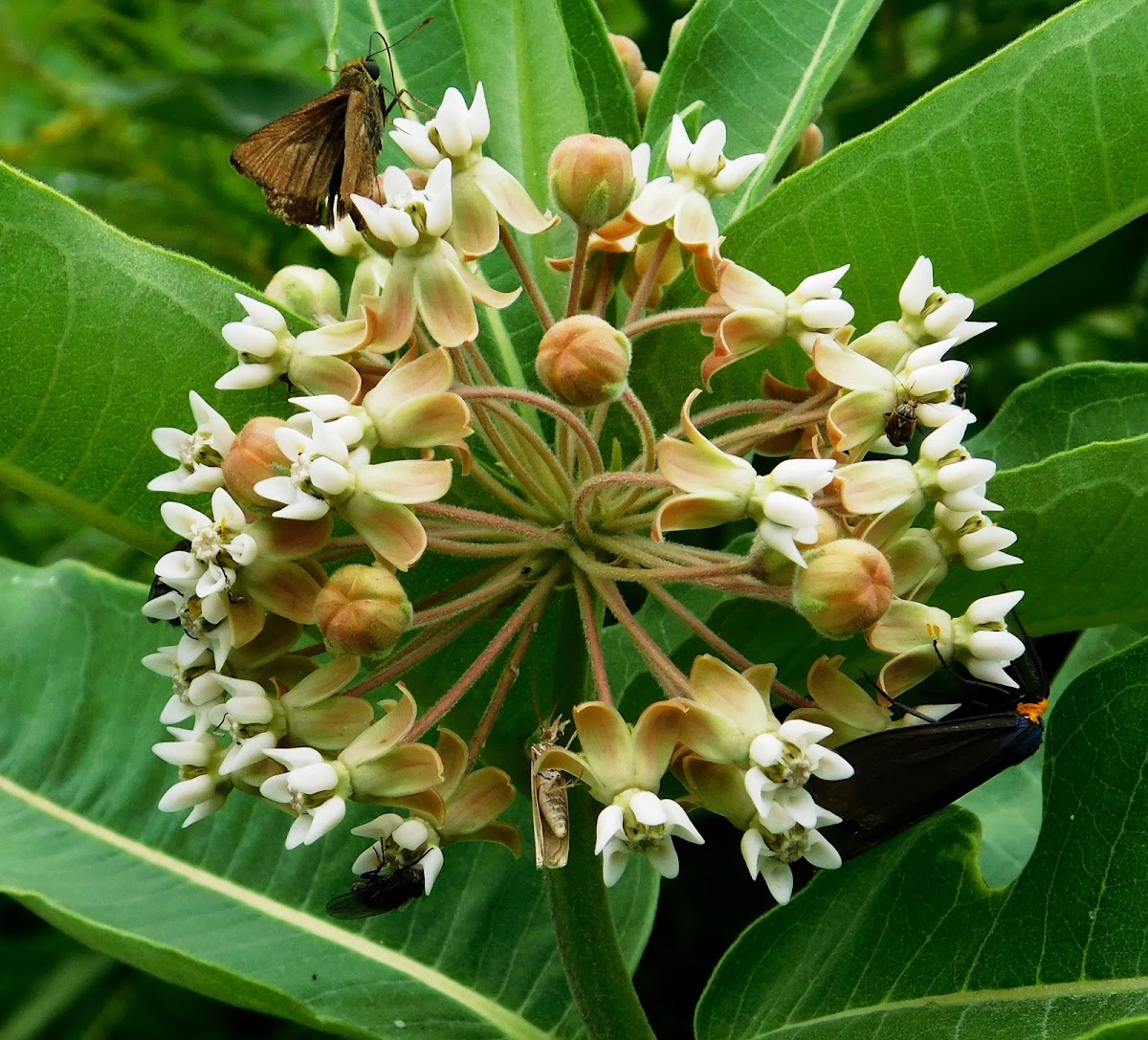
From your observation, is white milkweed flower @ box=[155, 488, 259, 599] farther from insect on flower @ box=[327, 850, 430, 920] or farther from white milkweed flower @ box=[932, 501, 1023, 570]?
white milkweed flower @ box=[932, 501, 1023, 570]

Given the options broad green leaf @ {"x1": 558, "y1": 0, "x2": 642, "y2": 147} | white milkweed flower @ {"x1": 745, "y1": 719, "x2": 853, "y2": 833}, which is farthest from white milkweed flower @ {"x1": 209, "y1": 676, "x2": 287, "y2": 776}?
broad green leaf @ {"x1": 558, "y1": 0, "x2": 642, "y2": 147}

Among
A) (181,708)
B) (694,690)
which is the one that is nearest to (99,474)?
(181,708)

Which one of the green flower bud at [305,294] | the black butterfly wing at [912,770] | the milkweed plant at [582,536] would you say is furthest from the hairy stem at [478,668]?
the green flower bud at [305,294]

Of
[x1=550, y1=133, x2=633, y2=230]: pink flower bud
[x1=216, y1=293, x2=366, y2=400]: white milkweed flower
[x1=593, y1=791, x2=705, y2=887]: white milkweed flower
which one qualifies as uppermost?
[x1=550, y1=133, x2=633, y2=230]: pink flower bud

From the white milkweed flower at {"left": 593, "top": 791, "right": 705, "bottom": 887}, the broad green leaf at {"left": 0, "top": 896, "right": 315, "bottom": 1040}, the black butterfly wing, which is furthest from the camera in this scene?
the broad green leaf at {"left": 0, "top": 896, "right": 315, "bottom": 1040}

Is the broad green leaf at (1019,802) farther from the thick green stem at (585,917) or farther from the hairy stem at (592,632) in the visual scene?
the hairy stem at (592,632)

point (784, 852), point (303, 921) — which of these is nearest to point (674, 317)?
point (784, 852)
